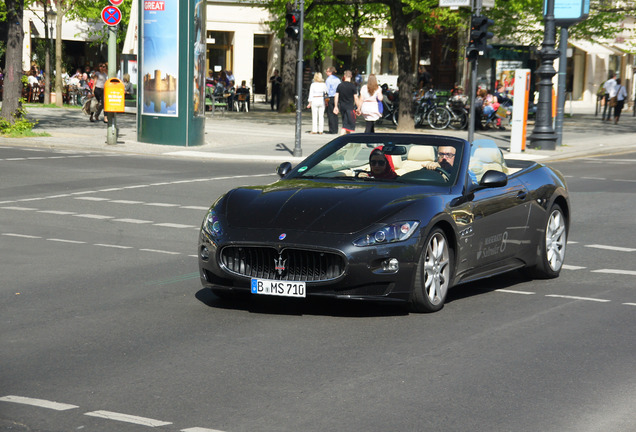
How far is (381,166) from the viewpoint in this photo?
8.98 metres

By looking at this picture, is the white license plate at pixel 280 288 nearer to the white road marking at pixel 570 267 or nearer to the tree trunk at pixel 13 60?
the white road marking at pixel 570 267

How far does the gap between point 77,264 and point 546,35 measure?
806 inches

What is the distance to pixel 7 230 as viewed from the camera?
41.5ft

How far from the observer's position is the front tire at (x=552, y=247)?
393 inches

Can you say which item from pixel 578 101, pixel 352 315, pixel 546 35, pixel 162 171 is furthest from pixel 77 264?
pixel 578 101

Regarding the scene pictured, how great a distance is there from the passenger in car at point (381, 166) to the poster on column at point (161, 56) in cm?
1855

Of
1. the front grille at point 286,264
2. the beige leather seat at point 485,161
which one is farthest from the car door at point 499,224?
the front grille at point 286,264

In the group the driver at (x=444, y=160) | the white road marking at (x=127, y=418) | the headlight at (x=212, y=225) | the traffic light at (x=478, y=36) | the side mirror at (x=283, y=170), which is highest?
the traffic light at (x=478, y=36)

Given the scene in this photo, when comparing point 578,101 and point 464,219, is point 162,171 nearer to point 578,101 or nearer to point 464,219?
point 464,219

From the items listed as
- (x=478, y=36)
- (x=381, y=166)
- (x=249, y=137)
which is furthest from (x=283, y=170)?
(x=249, y=137)

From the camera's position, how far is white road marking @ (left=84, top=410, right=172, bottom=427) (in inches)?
207

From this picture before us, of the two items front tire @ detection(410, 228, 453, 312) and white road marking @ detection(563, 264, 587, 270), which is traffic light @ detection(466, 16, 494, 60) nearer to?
white road marking @ detection(563, 264, 587, 270)

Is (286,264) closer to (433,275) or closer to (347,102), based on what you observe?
(433,275)

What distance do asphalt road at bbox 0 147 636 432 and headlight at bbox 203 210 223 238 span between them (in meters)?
0.61
